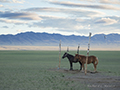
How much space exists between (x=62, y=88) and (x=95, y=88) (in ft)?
4.95

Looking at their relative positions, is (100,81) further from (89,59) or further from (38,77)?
(89,59)

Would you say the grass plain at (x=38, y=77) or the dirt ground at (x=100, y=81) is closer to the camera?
the dirt ground at (x=100, y=81)

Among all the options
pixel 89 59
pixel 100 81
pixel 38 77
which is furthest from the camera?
pixel 89 59

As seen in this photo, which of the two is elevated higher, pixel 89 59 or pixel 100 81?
pixel 89 59

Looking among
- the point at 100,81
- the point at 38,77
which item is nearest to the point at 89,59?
the point at 38,77

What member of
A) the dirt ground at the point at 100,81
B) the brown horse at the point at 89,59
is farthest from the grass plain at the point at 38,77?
the brown horse at the point at 89,59

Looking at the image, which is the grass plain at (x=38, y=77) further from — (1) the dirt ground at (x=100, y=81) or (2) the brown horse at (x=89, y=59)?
(2) the brown horse at (x=89, y=59)

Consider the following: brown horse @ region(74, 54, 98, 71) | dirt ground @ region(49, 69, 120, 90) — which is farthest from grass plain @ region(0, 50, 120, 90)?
brown horse @ region(74, 54, 98, 71)

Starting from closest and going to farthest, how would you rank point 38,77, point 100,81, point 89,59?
point 100,81 → point 38,77 → point 89,59

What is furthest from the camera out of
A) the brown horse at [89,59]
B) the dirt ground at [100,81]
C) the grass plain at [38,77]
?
the brown horse at [89,59]

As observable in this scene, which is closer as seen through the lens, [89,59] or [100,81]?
[100,81]

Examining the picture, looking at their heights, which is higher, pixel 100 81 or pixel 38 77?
pixel 100 81

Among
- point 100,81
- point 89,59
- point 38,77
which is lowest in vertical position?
point 38,77

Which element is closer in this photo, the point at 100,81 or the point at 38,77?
the point at 100,81
